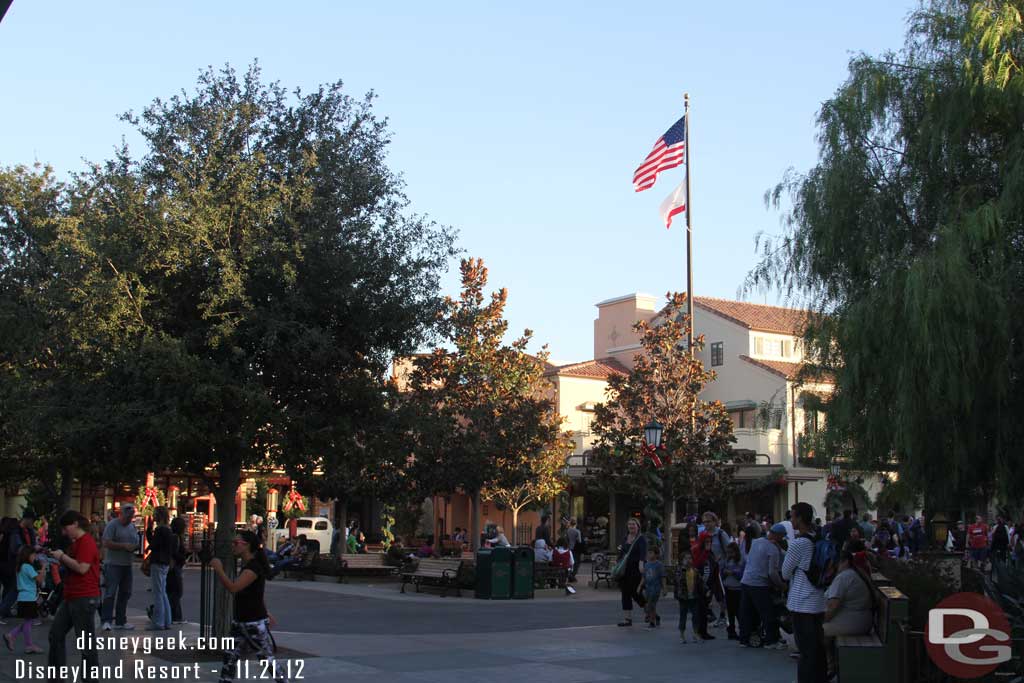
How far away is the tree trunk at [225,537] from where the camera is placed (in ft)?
39.3

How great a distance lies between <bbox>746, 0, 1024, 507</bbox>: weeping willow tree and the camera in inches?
593

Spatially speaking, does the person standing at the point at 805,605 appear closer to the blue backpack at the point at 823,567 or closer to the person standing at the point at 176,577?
the blue backpack at the point at 823,567

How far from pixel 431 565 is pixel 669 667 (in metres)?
12.3

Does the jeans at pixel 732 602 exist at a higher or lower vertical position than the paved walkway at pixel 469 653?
higher

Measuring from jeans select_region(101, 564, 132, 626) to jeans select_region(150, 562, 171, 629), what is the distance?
372 millimetres

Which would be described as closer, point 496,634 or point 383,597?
point 496,634

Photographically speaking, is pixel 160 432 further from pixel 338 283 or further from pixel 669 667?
pixel 669 667

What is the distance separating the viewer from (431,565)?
2400 centimetres

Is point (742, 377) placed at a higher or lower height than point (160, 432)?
higher

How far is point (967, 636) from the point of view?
8.74 meters

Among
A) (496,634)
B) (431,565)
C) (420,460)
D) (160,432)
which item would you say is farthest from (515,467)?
(160,432)

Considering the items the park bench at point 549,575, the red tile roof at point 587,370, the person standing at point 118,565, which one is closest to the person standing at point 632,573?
the person standing at point 118,565

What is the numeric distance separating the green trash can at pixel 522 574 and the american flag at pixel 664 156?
11030mm

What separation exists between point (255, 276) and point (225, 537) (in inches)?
118
